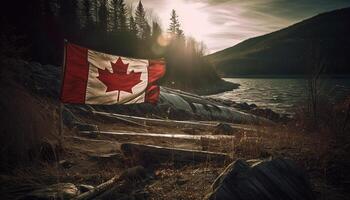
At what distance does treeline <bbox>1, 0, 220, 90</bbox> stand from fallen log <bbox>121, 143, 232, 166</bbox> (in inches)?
1174

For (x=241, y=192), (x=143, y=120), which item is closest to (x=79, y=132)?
(x=143, y=120)

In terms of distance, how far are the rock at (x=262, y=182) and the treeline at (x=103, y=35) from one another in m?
31.9

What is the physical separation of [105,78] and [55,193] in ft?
13.5

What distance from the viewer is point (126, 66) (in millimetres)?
8367

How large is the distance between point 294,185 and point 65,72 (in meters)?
5.44

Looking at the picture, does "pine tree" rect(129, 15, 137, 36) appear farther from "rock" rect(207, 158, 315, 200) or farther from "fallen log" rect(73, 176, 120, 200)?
"rock" rect(207, 158, 315, 200)

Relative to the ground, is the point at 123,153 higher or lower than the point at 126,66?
lower

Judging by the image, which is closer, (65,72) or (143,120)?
(65,72)

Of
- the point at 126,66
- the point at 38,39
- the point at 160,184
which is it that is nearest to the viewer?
the point at 160,184

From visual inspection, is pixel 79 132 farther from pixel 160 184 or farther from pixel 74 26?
pixel 74 26

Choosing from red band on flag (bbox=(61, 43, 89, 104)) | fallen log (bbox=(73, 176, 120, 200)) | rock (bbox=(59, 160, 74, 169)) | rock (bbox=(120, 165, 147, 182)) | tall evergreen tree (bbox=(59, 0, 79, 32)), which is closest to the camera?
fallen log (bbox=(73, 176, 120, 200))

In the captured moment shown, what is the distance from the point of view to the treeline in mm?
38281

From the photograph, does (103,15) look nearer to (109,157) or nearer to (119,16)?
(119,16)

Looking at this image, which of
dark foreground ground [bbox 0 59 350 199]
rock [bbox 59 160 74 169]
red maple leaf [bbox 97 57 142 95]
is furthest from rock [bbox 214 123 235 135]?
rock [bbox 59 160 74 169]
